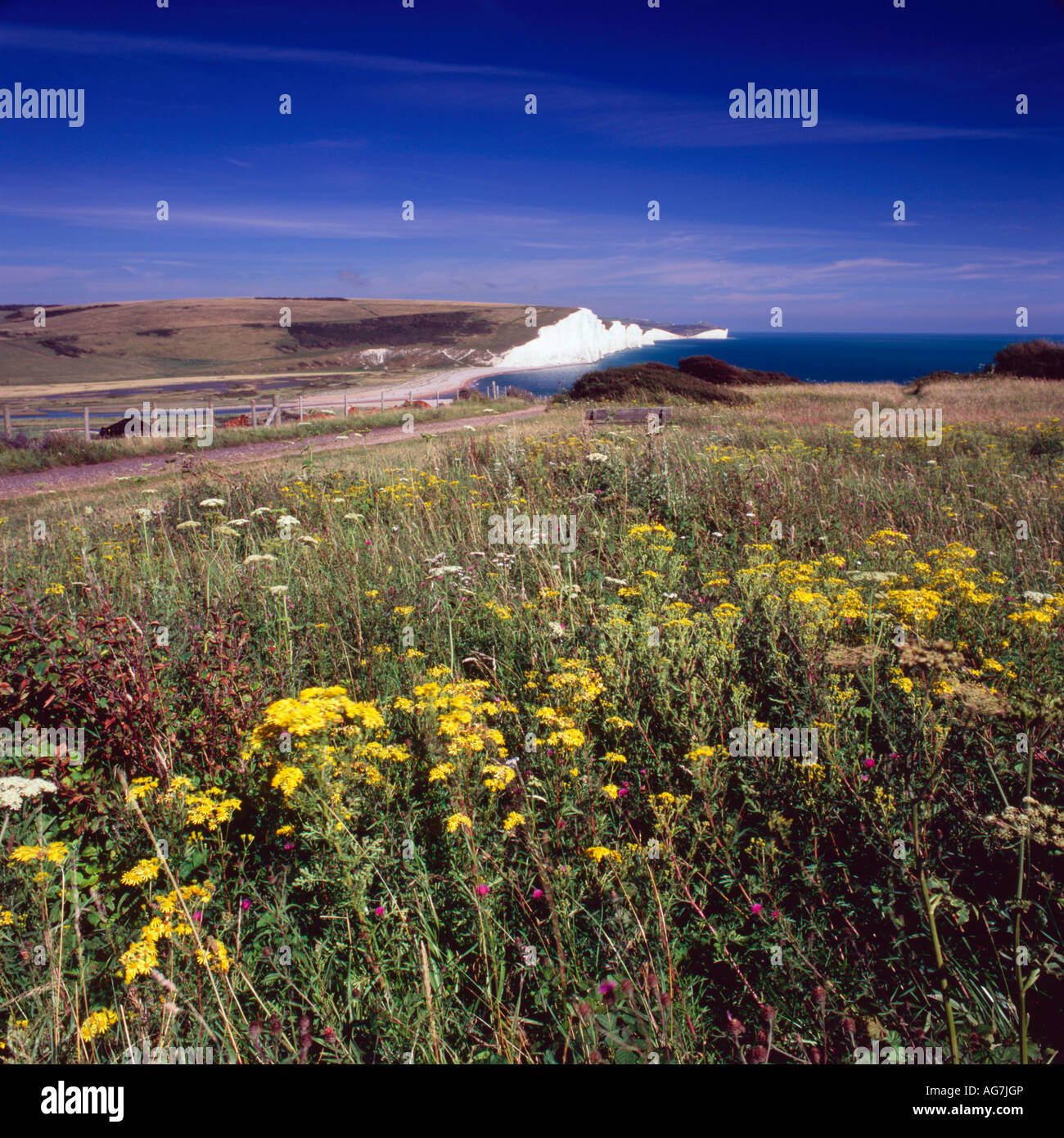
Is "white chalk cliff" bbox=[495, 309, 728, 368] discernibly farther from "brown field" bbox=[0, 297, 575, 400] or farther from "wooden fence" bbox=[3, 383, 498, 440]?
"wooden fence" bbox=[3, 383, 498, 440]

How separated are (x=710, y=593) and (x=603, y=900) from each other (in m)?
2.48

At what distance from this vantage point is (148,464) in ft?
51.1

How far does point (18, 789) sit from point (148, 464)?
1574cm

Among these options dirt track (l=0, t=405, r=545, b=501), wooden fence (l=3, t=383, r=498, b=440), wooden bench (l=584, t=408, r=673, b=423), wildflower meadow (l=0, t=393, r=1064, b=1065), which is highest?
wooden fence (l=3, t=383, r=498, b=440)

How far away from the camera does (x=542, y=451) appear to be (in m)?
9.69

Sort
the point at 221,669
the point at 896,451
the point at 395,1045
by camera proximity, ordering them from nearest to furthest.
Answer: the point at 395,1045
the point at 221,669
the point at 896,451

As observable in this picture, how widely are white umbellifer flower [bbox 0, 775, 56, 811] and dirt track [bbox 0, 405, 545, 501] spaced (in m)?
10.3

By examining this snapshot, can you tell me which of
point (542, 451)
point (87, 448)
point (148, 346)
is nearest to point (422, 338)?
point (148, 346)

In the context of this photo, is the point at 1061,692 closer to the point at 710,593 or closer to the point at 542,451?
the point at 710,593

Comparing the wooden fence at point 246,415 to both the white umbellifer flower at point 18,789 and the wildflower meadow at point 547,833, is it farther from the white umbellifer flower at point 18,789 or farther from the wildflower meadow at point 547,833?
the white umbellifer flower at point 18,789

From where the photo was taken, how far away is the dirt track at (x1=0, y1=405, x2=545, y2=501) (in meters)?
13.9

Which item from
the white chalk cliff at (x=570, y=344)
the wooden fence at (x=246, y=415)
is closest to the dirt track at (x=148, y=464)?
the wooden fence at (x=246, y=415)

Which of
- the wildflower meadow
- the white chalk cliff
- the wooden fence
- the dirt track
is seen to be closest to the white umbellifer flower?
the wildflower meadow

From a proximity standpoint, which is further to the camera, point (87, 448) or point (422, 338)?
point (422, 338)
